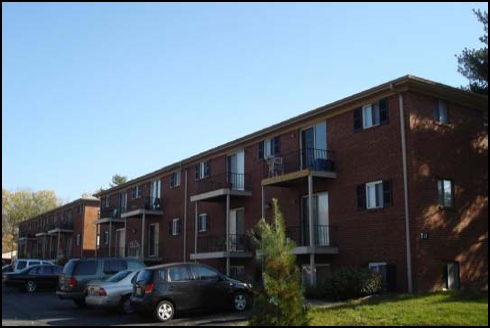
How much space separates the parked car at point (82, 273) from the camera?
20594 millimetres

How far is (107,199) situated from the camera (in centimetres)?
4666

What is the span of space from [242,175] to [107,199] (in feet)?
70.3

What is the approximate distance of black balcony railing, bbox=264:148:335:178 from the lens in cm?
2252

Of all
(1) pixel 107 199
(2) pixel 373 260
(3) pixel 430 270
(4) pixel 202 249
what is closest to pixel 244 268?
(4) pixel 202 249

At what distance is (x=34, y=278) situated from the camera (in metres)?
29.9

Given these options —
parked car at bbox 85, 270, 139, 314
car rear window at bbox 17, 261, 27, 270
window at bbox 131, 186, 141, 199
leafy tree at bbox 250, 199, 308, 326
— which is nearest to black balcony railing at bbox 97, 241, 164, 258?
window at bbox 131, 186, 141, 199

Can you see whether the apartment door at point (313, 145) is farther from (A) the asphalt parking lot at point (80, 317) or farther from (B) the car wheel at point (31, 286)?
(B) the car wheel at point (31, 286)

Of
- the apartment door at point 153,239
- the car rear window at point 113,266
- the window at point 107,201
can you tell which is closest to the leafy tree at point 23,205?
the window at point 107,201

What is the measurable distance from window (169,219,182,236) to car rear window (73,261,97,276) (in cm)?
1233

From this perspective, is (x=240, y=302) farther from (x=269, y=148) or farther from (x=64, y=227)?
(x=64, y=227)

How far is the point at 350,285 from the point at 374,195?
3947 mm

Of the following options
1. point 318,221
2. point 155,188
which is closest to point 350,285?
point 318,221

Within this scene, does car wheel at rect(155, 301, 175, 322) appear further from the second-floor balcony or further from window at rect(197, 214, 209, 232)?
the second-floor balcony

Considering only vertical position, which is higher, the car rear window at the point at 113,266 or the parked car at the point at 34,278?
the car rear window at the point at 113,266
